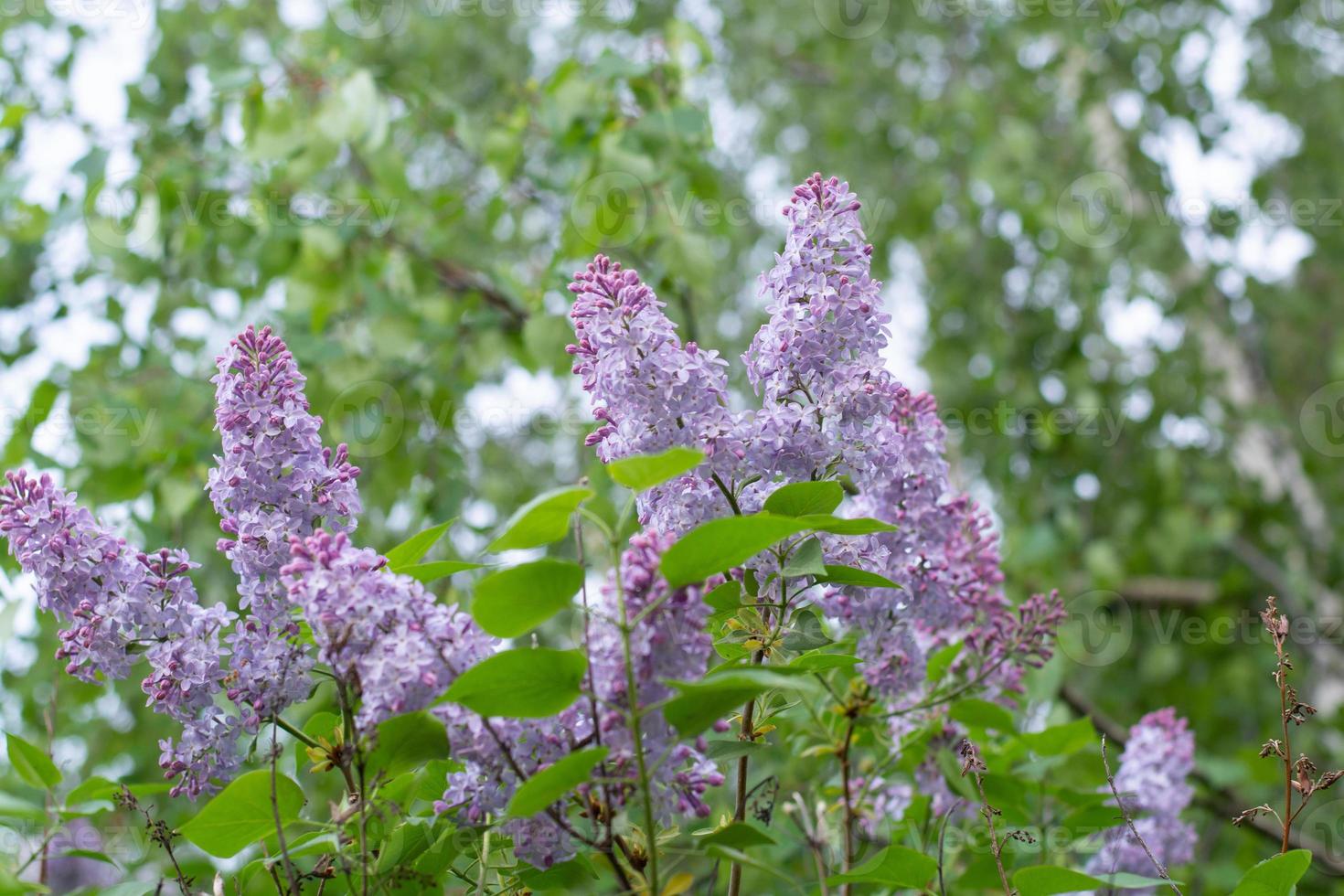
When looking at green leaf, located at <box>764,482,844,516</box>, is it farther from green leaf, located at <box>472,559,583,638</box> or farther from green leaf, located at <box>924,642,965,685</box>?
green leaf, located at <box>924,642,965,685</box>

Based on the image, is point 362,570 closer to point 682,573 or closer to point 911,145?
point 682,573

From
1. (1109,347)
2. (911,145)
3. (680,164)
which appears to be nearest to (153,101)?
(680,164)

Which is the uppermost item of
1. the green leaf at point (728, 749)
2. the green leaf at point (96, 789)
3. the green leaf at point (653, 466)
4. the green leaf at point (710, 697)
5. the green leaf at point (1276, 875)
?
the green leaf at point (96, 789)

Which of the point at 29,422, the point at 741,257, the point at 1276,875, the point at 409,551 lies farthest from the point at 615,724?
the point at 741,257

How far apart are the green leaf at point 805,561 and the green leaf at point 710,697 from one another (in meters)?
0.14

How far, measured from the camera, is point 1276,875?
0.91m

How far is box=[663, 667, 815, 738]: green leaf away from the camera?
0.69m

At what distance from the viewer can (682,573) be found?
28.9 inches

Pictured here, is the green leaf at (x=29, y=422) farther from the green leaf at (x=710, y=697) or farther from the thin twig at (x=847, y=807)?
the green leaf at (x=710, y=697)

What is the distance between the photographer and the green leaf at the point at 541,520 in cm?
71

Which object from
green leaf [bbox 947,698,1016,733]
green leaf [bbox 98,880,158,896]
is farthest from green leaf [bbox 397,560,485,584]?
green leaf [bbox 947,698,1016,733]

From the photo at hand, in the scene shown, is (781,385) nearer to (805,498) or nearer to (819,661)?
(805,498)

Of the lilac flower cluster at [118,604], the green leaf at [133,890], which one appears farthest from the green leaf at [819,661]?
the green leaf at [133,890]

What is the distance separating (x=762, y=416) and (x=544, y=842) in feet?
1.21
